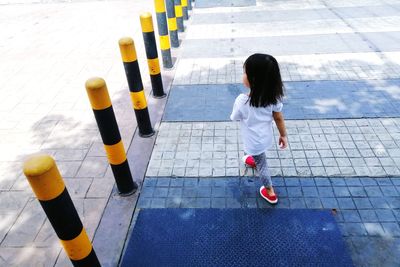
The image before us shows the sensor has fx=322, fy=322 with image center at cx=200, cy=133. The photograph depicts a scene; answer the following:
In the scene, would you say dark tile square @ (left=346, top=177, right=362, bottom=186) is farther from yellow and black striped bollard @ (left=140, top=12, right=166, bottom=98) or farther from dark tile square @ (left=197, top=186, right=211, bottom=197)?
yellow and black striped bollard @ (left=140, top=12, right=166, bottom=98)

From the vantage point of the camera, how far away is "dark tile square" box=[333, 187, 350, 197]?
3.22m

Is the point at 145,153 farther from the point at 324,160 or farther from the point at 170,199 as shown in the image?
the point at 324,160

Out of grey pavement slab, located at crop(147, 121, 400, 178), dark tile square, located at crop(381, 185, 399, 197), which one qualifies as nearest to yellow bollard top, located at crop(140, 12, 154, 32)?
grey pavement slab, located at crop(147, 121, 400, 178)

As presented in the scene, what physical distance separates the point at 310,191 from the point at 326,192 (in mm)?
155

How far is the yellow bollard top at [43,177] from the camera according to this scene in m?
1.80

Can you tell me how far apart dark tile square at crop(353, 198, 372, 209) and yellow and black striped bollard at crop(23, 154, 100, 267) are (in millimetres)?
2447

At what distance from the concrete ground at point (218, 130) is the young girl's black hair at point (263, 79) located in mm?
1171

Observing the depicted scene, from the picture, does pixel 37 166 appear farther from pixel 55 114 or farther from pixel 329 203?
pixel 55 114

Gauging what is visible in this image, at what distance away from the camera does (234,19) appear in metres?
8.80

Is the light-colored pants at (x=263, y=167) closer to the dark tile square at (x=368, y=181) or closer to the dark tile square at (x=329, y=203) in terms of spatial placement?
the dark tile square at (x=329, y=203)

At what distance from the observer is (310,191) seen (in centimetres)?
329

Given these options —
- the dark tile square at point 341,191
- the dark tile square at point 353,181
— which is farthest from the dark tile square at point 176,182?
the dark tile square at point 353,181

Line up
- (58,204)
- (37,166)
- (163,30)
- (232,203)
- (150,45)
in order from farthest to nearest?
(163,30) < (150,45) < (232,203) < (58,204) < (37,166)


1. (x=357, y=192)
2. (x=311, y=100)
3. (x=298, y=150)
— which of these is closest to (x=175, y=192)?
(x=298, y=150)
